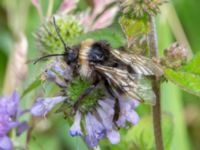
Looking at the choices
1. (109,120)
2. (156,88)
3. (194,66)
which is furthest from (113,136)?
(194,66)

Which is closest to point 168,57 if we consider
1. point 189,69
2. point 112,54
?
point 189,69

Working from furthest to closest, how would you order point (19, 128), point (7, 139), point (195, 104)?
point (195, 104) → point (19, 128) → point (7, 139)

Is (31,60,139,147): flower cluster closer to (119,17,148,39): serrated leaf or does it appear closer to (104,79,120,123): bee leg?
(104,79,120,123): bee leg

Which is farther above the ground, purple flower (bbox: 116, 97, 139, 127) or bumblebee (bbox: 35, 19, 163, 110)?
bumblebee (bbox: 35, 19, 163, 110)

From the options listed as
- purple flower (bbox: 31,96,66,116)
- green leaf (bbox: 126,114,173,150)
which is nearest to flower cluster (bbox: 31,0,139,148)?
purple flower (bbox: 31,96,66,116)

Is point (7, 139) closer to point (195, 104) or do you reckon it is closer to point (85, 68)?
point (85, 68)

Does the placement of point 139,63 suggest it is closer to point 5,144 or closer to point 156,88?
point 156,88

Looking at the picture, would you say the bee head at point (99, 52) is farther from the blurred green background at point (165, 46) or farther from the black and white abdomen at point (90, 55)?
the blurred green background at point (165, 46)
